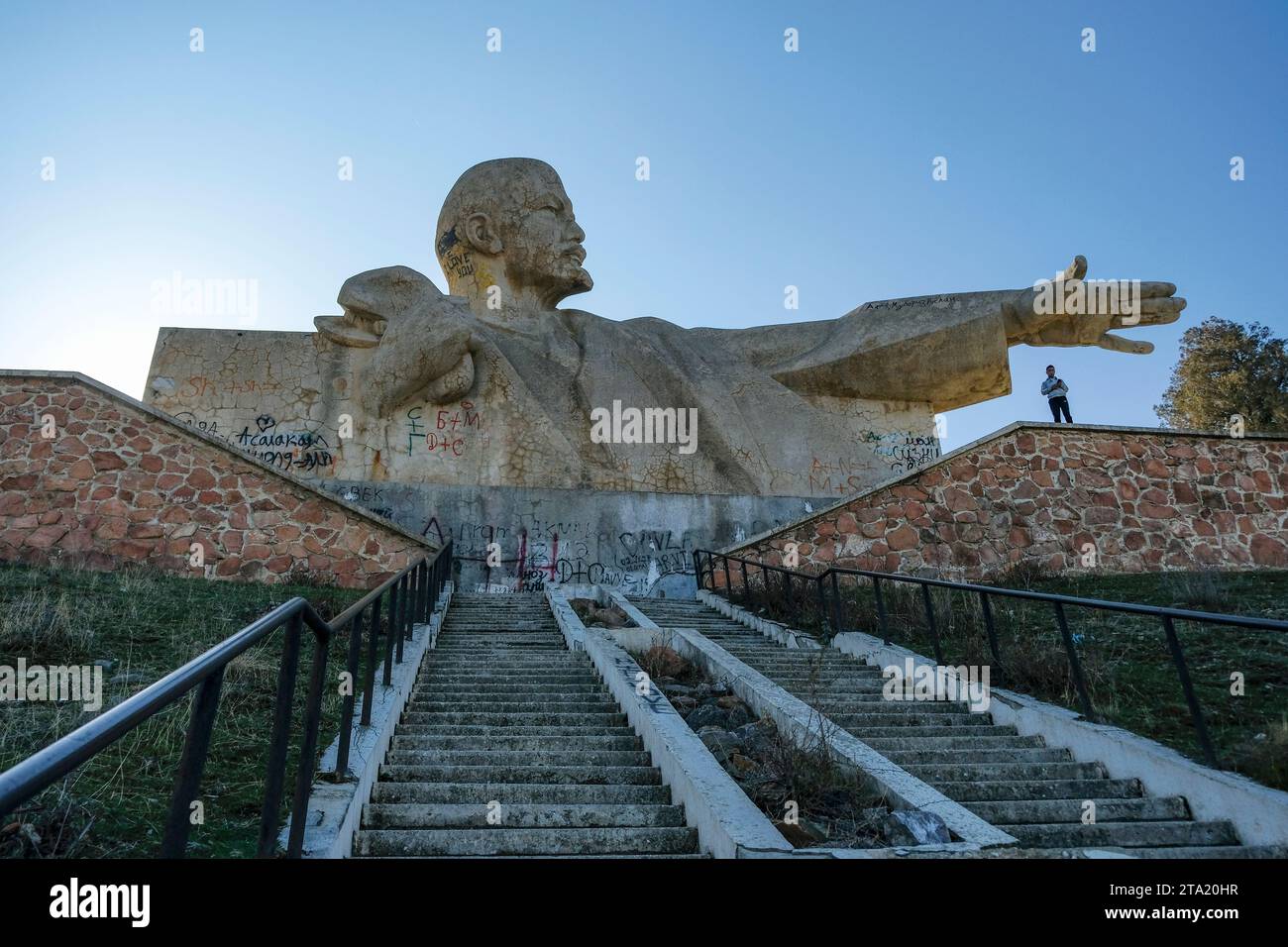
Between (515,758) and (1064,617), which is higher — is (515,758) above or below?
below

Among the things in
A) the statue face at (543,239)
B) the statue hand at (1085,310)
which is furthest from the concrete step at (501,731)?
the statue hand at (1085,310)

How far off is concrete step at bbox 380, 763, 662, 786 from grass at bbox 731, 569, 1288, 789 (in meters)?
2.80

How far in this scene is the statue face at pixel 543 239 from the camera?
50.0 ft

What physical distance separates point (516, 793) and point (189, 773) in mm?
2313

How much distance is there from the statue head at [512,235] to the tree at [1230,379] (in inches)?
644

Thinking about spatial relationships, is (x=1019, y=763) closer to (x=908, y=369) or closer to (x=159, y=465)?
(x=159, y=465)

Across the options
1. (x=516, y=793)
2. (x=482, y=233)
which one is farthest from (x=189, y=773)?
(x=482, y=233)

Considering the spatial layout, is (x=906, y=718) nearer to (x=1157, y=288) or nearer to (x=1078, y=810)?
(x=1078, y=810)

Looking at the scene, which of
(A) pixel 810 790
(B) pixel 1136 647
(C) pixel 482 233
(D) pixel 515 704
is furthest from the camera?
(C) pixel 482 233

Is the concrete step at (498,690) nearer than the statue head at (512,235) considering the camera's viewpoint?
Yes

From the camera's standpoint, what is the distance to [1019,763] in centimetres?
470

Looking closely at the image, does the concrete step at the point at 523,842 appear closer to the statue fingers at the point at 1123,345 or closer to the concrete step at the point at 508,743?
the concrete step at the point at 508,743

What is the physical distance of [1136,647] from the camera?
23.9 ft
